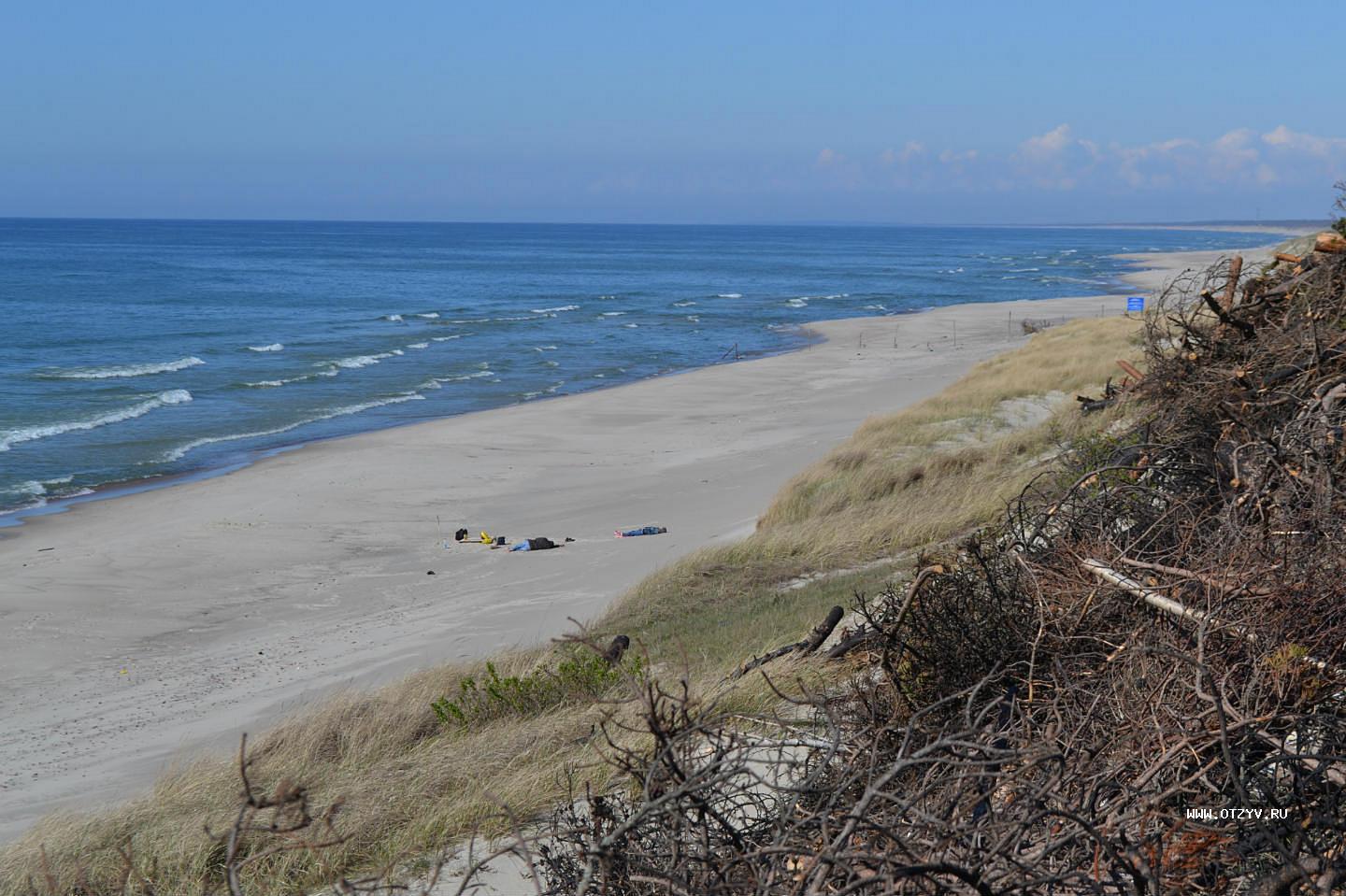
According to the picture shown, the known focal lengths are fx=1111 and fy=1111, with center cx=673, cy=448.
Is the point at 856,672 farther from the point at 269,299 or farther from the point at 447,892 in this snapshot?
the point at 269,299

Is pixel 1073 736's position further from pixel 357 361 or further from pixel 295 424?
pixel 357 361

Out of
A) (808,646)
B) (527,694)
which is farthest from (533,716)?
(808,646)

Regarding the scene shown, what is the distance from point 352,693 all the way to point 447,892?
4595 millimetres

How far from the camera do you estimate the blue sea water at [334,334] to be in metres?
26.8

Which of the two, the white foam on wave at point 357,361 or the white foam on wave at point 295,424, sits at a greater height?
the white foam on wave at point 357,361

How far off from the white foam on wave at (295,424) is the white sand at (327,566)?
2.83 meters

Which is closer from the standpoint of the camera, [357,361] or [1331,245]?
[1331,245]

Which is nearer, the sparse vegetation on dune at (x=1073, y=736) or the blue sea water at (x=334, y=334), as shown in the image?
the sparse vegetation on dune at (x=1073, y=736)

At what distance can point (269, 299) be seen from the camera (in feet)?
210

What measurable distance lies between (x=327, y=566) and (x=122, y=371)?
2502cm

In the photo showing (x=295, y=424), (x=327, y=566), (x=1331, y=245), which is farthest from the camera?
(x=295, y=424)

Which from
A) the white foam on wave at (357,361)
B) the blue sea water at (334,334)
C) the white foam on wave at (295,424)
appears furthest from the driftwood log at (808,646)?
the white foam on wave at (357,361)
